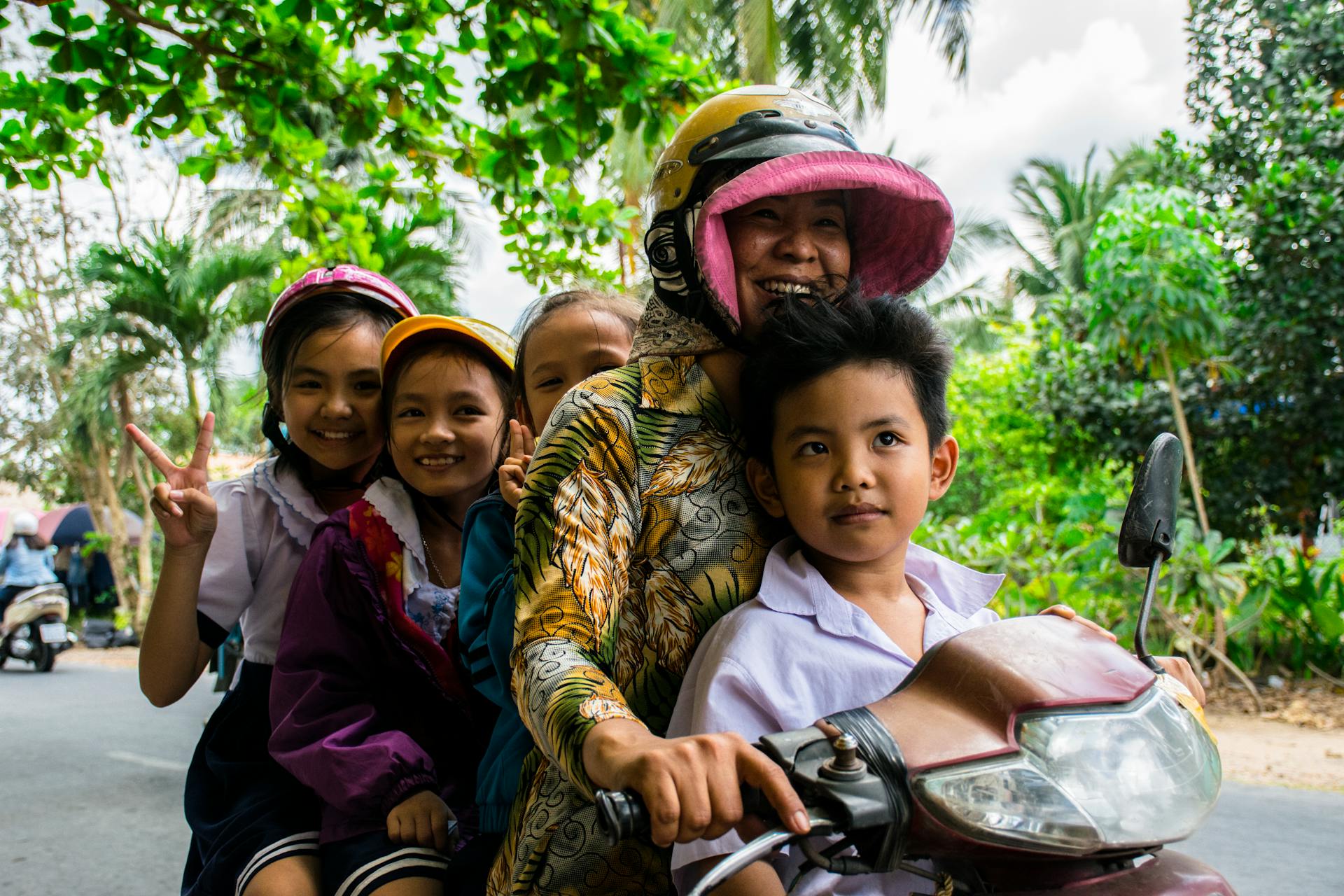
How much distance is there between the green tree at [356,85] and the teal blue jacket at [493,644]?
2.74 m

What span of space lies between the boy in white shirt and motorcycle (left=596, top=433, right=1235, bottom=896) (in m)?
0.26

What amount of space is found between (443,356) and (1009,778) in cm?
169

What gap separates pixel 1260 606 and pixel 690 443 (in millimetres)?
8008

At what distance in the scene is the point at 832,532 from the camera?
4.67ft

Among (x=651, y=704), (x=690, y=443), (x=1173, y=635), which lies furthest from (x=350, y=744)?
(x=1173, y=635)

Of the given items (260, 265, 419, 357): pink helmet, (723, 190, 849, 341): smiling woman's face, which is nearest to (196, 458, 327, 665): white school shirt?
(260, 265, 419, 357): pink helmet

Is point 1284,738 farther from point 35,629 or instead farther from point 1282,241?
point 35,629

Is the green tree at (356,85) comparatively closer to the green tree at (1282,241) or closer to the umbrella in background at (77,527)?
the green tree at (1282,241)

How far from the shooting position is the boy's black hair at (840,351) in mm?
1452

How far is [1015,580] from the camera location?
8.29 m

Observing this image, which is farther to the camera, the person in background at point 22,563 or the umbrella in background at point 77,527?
the umbrella in background at point 77,527

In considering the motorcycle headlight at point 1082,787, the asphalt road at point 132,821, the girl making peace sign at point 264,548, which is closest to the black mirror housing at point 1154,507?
the motorcycle headlight at point 1082,787

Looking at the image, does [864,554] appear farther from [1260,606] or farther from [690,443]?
[1260,606]

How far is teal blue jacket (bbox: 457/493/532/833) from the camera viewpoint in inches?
63.1
